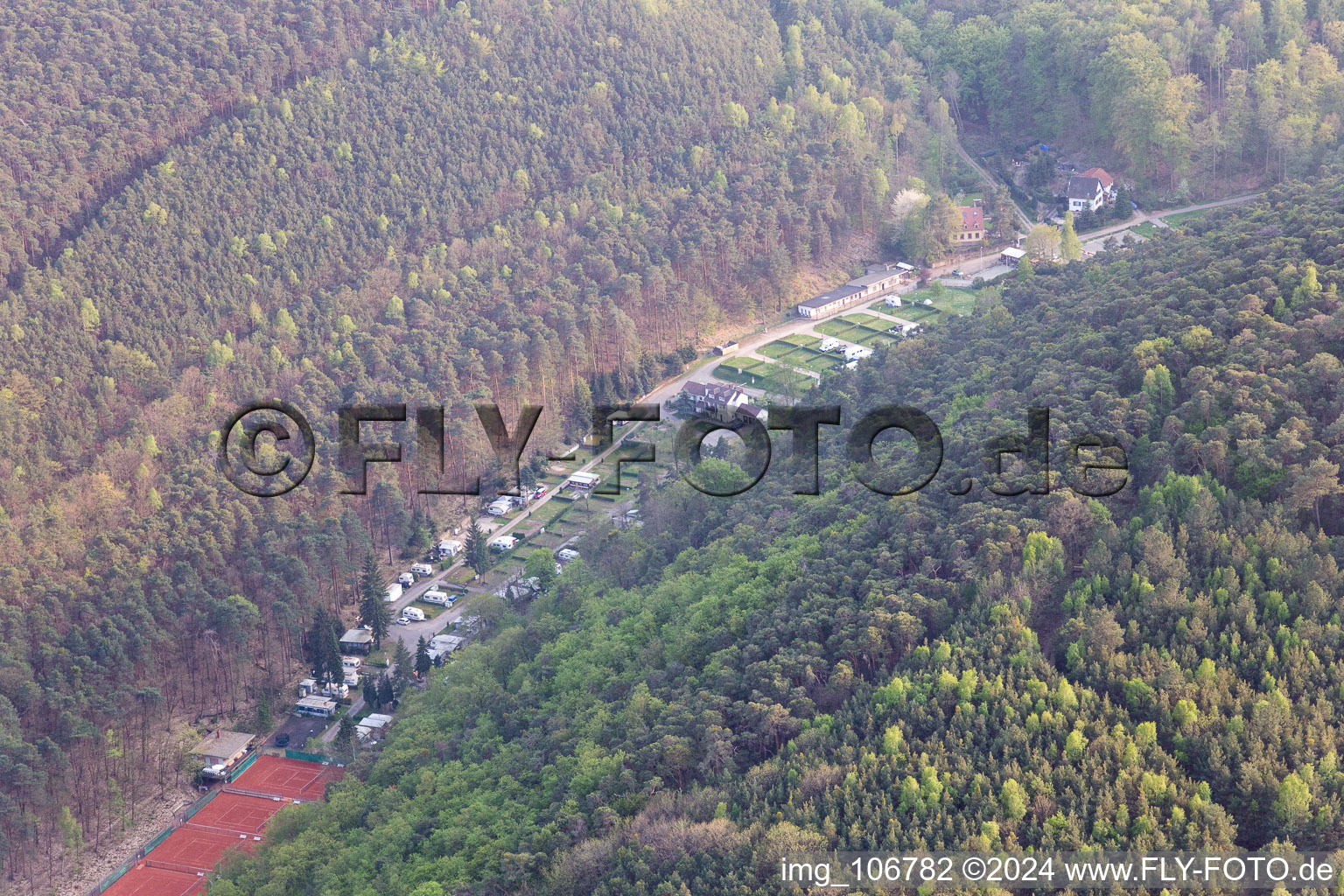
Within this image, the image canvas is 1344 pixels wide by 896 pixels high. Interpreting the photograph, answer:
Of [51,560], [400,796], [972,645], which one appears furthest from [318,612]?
[972,645]

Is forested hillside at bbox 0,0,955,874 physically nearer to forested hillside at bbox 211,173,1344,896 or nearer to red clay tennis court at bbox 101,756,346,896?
red clay tennis court at bbox 101,756,346,896

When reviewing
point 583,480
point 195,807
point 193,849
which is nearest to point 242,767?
point 195,807

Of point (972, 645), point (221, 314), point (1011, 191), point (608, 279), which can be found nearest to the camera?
point (972, 645)

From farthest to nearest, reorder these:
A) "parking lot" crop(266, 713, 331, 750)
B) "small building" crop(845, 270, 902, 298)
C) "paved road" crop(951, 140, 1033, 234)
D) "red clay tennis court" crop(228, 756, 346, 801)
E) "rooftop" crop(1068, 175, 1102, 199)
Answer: "paved road" crop(951, 140, 1033, 234)
"rooftop" crop(1068, 175, 1102, 199)
"small building" crop(845, 270, 902, 298)
"parking lot" crop(266, 713, 331, 750)
"red clay tennis court" crop(228, 756, 346, 801)

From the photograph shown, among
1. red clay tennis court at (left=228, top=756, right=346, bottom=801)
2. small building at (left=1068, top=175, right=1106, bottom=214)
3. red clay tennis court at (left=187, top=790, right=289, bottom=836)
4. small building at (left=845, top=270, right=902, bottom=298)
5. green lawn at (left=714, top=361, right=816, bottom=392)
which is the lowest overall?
red clay tennis court at (left=187, top=790, right=289, bottom=836)

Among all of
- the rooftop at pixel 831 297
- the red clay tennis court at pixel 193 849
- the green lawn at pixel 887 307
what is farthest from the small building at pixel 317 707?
the green lawn at pixel 887 307

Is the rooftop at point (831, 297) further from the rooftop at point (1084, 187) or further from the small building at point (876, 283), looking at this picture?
the rooftop at point (1084, 187)

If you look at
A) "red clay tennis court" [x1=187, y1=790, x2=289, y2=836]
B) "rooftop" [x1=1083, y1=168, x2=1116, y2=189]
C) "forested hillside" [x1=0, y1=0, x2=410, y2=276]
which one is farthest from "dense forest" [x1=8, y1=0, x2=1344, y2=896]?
"red clay tennis court" [x1=187, y1=790, x2=289, y2=836]

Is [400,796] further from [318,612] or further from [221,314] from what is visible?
[221,314]
